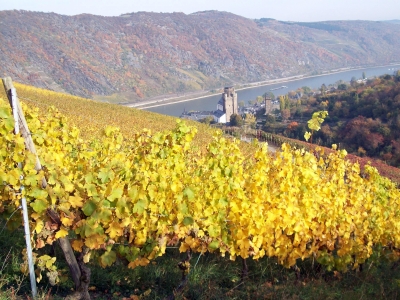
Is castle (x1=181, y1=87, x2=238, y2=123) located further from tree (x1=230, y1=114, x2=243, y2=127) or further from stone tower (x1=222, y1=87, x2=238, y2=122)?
tree (x1=230, y1=114, x2=243, y2=127)

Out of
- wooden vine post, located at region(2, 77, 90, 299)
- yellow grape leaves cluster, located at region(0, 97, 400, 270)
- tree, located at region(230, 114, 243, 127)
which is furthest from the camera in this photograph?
tree, located at region(230, 114, 243, 127)

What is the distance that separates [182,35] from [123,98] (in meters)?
64.2

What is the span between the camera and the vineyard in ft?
9.87

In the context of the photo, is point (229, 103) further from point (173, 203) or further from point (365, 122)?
point (173, 203)

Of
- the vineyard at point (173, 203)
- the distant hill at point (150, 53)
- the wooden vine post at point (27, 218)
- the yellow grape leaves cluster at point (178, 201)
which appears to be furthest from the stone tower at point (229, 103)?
the wooden vine post at point (27, 218)

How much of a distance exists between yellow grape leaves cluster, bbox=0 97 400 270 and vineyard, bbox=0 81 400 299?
0.01 meters

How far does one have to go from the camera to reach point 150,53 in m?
130

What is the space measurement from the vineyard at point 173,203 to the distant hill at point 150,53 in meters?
71.8

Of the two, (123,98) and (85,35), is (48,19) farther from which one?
(123,98)

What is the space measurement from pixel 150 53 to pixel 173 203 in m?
131

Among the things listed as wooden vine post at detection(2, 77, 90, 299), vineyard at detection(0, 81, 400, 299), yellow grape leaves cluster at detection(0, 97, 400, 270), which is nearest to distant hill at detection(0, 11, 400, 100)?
vineyard at detection(0, 81, 400, 299)

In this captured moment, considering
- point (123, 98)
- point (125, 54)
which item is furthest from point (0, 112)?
point (125, 54)

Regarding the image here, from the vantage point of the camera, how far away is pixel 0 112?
2.67m

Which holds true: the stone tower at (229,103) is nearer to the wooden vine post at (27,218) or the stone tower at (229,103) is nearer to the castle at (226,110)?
the castle at (226,110)
